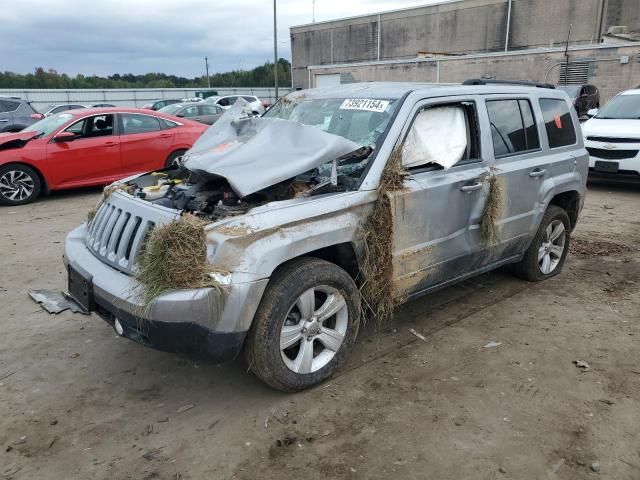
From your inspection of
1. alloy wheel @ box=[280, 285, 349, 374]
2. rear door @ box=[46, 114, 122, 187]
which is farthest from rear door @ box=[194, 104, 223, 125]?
alloy wheel @ box=[280, 285, 349, 374]

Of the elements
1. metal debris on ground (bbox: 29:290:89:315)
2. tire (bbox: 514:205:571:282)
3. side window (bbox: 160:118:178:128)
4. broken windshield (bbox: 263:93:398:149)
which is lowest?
metal debris on ground (bbox: 29:290:89:315)

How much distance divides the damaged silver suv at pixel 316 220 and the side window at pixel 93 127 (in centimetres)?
531

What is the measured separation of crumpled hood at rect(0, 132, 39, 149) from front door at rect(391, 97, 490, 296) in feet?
24.2

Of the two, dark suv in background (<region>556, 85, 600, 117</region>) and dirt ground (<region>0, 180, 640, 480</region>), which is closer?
dirt ground (<region>0, 180, 640, 480</region>)

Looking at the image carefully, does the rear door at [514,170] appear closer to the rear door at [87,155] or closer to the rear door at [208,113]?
the rear door at [87,155]

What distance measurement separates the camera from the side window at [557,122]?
4.87 meters

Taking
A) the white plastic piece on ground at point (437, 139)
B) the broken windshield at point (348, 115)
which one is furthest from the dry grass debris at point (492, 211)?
the broken windshield at point (348, 115)

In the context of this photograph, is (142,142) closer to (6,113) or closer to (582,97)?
(6,113)

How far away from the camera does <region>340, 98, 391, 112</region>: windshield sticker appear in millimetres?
3869

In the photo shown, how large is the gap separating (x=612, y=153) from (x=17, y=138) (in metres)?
10.0

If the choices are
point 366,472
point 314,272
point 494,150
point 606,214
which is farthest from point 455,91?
point 606,214

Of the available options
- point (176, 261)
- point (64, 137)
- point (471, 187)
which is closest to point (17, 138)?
point (64, 137)

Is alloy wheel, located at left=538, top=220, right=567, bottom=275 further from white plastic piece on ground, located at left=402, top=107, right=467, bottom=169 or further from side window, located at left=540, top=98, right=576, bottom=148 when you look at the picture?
white plastic piece on ground, located at left=402, top=107, right=467, bottom=169

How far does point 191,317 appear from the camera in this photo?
279 centimetres
